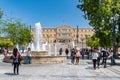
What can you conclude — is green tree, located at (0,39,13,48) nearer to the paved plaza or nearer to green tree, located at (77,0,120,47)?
green tree, located at (77,0,120,47)

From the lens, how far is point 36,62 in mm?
37062

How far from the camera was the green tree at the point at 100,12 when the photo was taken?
54.2 m

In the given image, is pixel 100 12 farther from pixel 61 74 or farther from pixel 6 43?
pixel 6 43

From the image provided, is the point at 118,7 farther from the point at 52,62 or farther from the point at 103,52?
the point at 103,52

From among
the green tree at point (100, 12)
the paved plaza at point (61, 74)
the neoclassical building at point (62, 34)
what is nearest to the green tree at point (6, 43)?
the green tree at point (100, 12)

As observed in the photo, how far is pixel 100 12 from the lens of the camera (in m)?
54.8

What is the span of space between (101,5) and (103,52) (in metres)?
23.9

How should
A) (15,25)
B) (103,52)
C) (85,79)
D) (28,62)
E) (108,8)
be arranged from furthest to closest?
A: (15,25), (108,8), (28,62), (103,52), (85,79)

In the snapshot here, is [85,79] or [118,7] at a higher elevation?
[118,7]

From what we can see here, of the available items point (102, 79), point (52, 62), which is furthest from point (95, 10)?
point (102, 79)

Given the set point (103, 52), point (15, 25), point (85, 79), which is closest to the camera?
point (85, 79)

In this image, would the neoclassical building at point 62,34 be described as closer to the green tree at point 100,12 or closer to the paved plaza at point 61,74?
the green tree at point 100,12

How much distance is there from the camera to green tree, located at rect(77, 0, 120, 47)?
54.2 m

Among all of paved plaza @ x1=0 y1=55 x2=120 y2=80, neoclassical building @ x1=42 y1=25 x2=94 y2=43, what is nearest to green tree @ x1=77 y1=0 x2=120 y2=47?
paved plaza @ x1=0 y1=55 x2=120 y2=80
